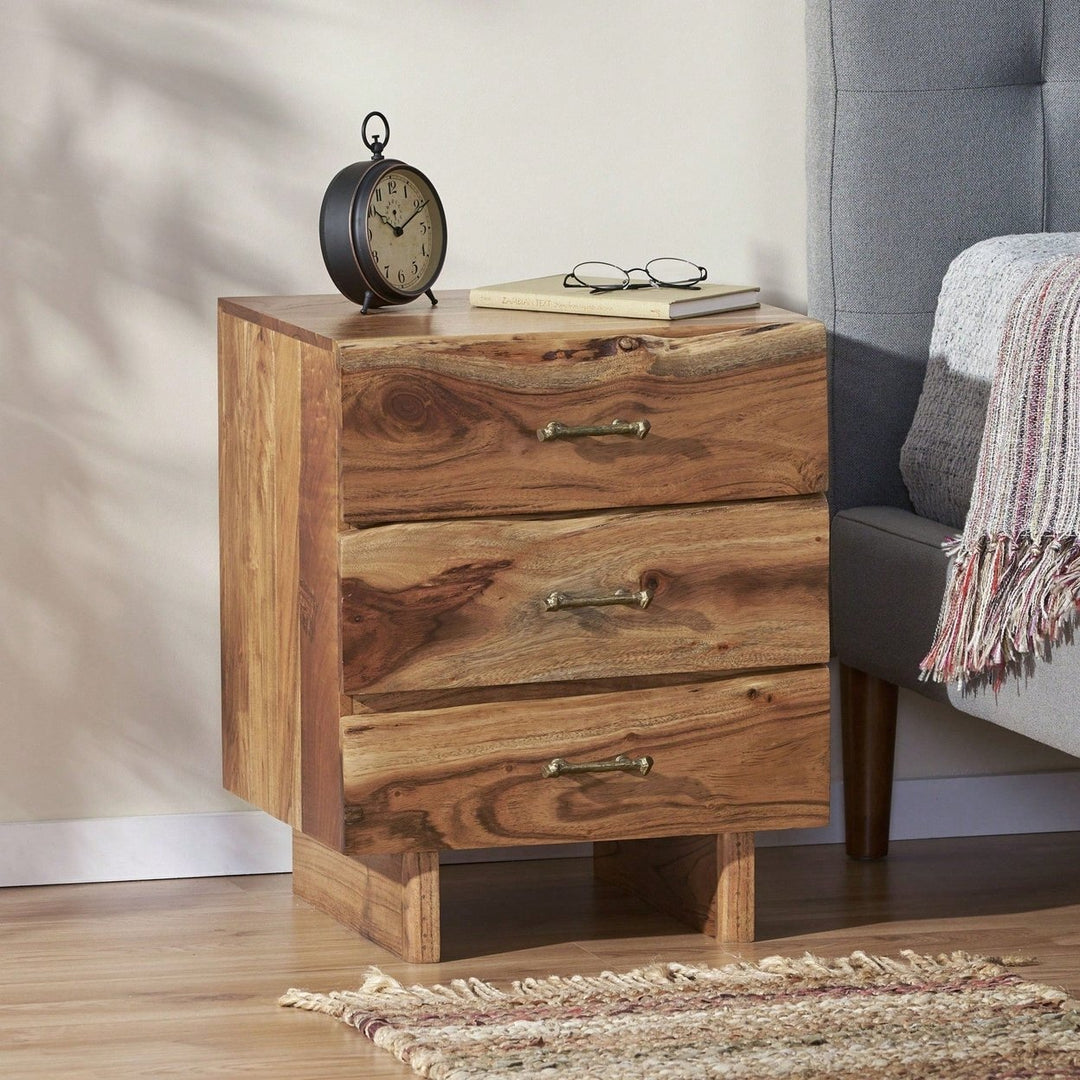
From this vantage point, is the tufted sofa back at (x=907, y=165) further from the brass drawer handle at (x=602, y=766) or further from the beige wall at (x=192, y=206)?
the brass drawer handle at (x=602, y=766)

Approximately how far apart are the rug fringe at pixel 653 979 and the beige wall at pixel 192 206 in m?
0.50

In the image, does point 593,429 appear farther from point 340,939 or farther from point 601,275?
point 340,939

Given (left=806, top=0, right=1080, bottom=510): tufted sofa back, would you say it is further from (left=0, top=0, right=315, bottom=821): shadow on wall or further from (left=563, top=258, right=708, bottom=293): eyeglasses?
(left=0, top=0, right=315, bottom=821): shadow on wall

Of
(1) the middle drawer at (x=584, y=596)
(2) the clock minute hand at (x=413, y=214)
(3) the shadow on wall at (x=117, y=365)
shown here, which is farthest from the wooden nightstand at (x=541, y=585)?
(3) the shadow on wall at (x=117, y=365)

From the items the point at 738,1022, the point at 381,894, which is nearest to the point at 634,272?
the point at 381,894

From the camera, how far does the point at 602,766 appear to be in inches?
68.3

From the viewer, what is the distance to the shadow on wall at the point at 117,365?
200 centimetres

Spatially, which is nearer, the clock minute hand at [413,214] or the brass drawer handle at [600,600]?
the brass drawer handle at [600,600]

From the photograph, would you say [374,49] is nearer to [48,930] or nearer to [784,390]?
[784,390]

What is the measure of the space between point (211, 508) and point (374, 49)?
53cm

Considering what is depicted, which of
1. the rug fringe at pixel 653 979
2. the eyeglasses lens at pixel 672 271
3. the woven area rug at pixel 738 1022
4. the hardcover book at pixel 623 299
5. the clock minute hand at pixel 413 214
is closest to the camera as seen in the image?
the woven area rug at pixel 738 1022

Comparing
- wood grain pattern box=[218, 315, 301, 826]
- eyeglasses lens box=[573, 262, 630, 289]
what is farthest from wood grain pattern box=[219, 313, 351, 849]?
eyeglasses lens box=[573, 262, 630, 289]

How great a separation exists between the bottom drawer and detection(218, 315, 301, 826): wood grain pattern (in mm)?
137

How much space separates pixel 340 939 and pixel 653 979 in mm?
338
